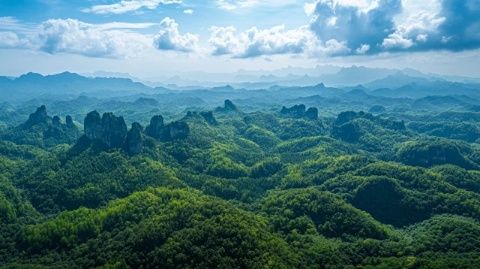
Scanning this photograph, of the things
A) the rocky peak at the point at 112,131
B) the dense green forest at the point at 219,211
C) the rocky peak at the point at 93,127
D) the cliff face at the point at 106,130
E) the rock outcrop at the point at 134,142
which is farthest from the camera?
the rocky peak at the point at 93,127

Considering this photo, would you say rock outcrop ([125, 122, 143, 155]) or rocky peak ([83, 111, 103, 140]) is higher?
rocky peak ([83, 111, 103, 140])

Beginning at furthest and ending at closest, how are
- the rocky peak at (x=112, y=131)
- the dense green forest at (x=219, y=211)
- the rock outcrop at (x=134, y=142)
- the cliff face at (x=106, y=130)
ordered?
the cliff face at (x=106, y=130), the rocky peak at (x=112, y=131), the rock outcrop at (x=134, y=142), the dense green forest at (x=219, y=211)

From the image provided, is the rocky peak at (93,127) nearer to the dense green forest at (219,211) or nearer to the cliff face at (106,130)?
the cliff face at (106,130)

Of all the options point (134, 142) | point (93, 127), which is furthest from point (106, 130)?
point (134, 142)

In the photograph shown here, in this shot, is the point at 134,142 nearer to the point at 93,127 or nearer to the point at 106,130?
the point at 106,130

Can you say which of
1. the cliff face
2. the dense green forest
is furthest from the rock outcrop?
the cliff face

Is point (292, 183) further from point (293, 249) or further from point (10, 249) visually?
point (10, 249)

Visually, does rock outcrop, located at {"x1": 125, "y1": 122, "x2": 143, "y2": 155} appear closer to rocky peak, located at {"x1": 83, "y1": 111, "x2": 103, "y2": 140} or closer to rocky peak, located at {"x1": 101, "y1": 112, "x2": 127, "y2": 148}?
rocky peak, located at {"x1": 101, "y1": 112, "x2": 127, "y2": 148}

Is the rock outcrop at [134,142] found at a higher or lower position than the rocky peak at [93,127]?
lower

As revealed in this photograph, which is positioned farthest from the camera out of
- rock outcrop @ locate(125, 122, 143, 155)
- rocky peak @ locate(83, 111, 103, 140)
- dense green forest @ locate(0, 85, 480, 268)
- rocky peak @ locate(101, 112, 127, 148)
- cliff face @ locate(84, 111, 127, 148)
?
rocky peak @ locate(83, 111, 103, 140)

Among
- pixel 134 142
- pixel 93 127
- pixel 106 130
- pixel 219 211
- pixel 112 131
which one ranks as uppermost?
pixel 93 127

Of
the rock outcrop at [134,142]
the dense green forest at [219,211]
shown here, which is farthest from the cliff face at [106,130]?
the rock outcrop at [134,142]
